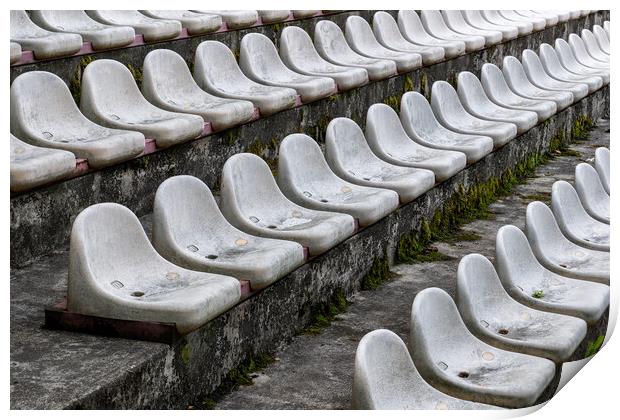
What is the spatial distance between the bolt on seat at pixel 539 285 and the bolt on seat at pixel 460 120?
3.35 feet

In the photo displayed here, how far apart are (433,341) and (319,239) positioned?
17.5 inches

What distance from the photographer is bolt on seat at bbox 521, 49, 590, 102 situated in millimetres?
4074

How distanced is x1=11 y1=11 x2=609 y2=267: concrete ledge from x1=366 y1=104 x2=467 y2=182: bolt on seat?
Answer: 10.2 inches

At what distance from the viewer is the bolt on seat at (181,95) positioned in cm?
253

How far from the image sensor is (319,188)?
2459mm

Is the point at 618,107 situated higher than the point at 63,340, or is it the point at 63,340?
the point at 618,107

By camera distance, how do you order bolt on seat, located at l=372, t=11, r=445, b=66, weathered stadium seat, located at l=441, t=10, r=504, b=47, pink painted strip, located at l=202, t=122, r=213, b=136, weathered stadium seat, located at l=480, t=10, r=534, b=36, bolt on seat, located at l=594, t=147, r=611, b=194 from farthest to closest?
weathered stadium seat, located at l=480, t=10, r=534, b=36 → weathered stadium seat, located at l=441, t=10, r=504, b=47 → bolt on seat, located at l=372, t=11, r=445, b=66 → bolt on seat, located at l=594, t=147, r=611, b=194 → pink painted strip, located at l=202, t=122, r=213, b=136

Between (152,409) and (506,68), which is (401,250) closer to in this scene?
(152,409)

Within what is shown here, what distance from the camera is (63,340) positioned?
1613 millimetres

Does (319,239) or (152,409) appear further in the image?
(319,239)

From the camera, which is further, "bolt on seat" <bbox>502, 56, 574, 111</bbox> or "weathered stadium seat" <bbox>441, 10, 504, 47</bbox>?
"weathered stadium seat" <bbox>441, 10, 504, 47</bbox>

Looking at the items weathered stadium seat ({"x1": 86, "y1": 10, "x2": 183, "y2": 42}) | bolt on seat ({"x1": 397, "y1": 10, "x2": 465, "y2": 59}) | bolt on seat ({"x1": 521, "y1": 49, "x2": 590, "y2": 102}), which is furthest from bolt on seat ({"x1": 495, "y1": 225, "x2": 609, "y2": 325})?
bolt on seat ({"x1": 521, "y1": 49, "x2": 590, "y2": 102})

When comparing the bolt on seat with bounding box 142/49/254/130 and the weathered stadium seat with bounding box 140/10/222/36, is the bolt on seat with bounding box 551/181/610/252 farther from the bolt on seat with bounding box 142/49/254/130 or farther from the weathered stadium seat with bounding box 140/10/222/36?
the weathered stadium seat with bounding box 140/10/222/36

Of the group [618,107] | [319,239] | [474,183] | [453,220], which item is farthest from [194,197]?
[474,183]
